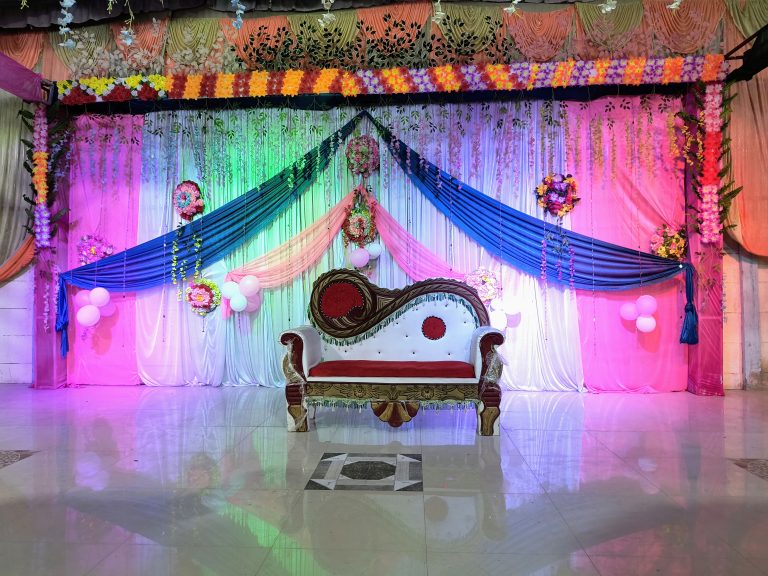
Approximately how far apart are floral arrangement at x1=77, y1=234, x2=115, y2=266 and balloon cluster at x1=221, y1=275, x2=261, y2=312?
143 cm

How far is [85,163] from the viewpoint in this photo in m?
6.19

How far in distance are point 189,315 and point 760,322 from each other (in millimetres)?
5887

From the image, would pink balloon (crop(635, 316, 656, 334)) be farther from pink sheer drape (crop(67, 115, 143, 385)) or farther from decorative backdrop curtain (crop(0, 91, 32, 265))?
decorative backdrop curtain (crop(0, 91, 32, 265))


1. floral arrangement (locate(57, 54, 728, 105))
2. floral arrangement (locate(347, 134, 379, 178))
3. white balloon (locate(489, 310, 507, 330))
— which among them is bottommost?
white balloon (locate(489, 310, 507, 330))

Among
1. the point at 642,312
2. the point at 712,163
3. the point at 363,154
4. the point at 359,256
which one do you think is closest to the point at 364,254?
the point at 359,256

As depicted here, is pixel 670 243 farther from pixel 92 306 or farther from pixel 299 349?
pixel 92 306

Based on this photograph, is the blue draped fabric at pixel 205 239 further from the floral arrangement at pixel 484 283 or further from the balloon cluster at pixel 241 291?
the floral arrangement at pixel 484 283

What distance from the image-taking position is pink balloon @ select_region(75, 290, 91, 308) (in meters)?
5.84

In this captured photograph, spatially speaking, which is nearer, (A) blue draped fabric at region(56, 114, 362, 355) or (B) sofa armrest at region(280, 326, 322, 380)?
(B) sofa armrest at region(280, 326, 322, 380)

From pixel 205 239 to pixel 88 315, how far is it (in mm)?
1366

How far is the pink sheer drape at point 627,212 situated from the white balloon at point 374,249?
1.97 m

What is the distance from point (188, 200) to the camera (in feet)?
19.7

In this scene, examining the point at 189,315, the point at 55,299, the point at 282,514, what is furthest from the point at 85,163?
the point at 282,514

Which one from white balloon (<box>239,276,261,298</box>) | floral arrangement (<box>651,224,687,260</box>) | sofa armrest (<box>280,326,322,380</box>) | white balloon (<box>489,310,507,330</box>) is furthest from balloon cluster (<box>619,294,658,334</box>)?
white balloon (<box>239,276,261,298</box>)
